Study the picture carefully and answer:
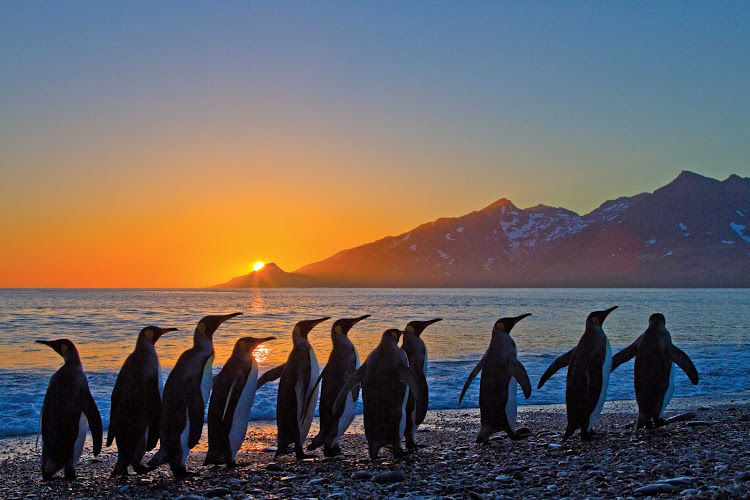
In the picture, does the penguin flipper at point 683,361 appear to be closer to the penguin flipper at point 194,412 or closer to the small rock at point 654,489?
the small rock at point 654,489

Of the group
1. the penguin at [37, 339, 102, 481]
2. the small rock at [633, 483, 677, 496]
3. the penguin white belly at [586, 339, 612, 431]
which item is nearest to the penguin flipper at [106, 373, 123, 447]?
the penguin at [37, 339, 102, 481]

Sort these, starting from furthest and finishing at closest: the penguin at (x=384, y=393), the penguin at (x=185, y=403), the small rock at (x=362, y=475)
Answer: the penguin at (x=384, y=393), the penguin at (x=185, y=403), the small rock at (x=362, y=475)

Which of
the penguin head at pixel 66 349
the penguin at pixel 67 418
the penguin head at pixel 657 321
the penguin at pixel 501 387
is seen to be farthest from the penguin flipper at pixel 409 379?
the penguin head at pixel 66 349

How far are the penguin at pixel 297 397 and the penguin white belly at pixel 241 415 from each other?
1.66 ft

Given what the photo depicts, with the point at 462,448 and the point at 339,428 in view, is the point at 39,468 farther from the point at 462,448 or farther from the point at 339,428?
the point at 462,448

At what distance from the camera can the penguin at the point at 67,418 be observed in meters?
6.41

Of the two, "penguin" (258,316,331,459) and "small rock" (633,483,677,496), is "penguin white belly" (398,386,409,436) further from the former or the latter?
"small rock" (633,483,677,496)

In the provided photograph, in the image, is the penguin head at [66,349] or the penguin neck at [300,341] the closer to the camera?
the penguin head at [66,349]

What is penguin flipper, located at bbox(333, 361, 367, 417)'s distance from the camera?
7164mm

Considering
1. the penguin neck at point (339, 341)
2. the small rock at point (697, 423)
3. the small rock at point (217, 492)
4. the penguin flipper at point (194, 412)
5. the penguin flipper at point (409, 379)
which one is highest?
the penguin neck at point (339, 341)

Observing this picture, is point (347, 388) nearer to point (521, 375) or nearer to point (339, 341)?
point (339, 341)

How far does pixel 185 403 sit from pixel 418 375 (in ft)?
9.28

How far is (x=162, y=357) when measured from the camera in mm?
16406

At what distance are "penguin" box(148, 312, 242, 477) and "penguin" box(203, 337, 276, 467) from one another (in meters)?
0.32
